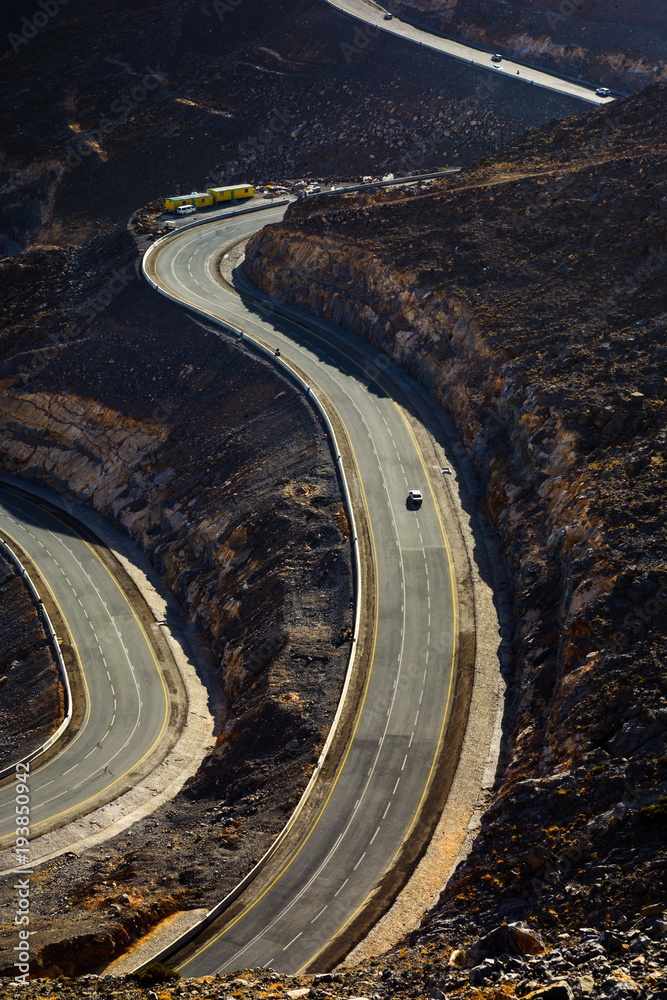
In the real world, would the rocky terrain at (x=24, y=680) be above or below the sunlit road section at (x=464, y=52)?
below

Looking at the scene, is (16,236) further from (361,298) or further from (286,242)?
(361,298)

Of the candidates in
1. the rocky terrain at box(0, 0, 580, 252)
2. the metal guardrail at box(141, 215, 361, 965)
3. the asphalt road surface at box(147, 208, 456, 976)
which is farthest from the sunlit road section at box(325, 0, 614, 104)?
the metal guardrail at box(141, 215, 361, 965)

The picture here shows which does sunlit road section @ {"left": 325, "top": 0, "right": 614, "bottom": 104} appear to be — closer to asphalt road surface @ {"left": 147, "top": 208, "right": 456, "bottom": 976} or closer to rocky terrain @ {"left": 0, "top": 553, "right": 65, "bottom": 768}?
asphalt road surface @ {"left": 147, "top": 208, "right": 456, "bottom": 976}

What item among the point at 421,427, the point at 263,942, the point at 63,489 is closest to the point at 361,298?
the point at 421,427

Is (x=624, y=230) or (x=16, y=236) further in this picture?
(x=16, y=236)

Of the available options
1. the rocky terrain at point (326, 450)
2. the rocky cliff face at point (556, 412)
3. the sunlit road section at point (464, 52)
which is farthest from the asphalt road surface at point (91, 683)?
the sunlit road section at point (464, 52)

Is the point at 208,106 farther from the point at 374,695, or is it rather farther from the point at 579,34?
the point at 374,695

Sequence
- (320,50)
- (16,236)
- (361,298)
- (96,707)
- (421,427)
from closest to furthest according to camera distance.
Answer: (96,707) → (421,427) → (361,298) → (16,236) → (320,50)

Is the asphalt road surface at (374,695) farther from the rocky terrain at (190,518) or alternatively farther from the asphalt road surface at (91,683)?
the asphalt road surface at (91,683)
